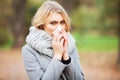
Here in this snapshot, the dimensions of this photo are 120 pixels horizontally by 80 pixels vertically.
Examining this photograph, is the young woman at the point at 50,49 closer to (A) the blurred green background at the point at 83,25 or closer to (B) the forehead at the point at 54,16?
(B) the forehead at the point at 54,16

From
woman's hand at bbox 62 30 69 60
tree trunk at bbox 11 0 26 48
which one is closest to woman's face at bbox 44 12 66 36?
woman's hand at bbox 62 30 69 60

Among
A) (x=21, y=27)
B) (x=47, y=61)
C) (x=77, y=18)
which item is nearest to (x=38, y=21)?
(x=47, y=61)

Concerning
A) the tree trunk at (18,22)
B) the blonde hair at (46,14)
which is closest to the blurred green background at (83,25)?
the tree trunk at (18,22)

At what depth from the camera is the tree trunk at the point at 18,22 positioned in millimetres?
20703

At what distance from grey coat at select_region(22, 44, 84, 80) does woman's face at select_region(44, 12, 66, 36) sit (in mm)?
193

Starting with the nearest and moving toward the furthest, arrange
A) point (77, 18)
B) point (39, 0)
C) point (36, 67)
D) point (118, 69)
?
point (36, 67), point (118, 69), point (39, 0), point (77, 18)

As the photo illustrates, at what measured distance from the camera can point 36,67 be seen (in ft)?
10.5

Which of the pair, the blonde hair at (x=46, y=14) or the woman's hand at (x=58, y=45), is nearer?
the woman's hand at (x=58, y=45)

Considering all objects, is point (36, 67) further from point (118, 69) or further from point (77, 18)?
point (77, 18)

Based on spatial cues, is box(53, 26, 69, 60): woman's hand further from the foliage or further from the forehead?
the foliage

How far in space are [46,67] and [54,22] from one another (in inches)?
13.0

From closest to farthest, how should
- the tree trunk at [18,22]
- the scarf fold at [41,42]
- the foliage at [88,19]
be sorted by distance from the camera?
the scarf fold at [41,42] < the tree trunk at [18,22] < the foliage at [88,19]

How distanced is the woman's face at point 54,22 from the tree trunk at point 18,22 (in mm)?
17384

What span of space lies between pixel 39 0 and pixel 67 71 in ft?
64.3
